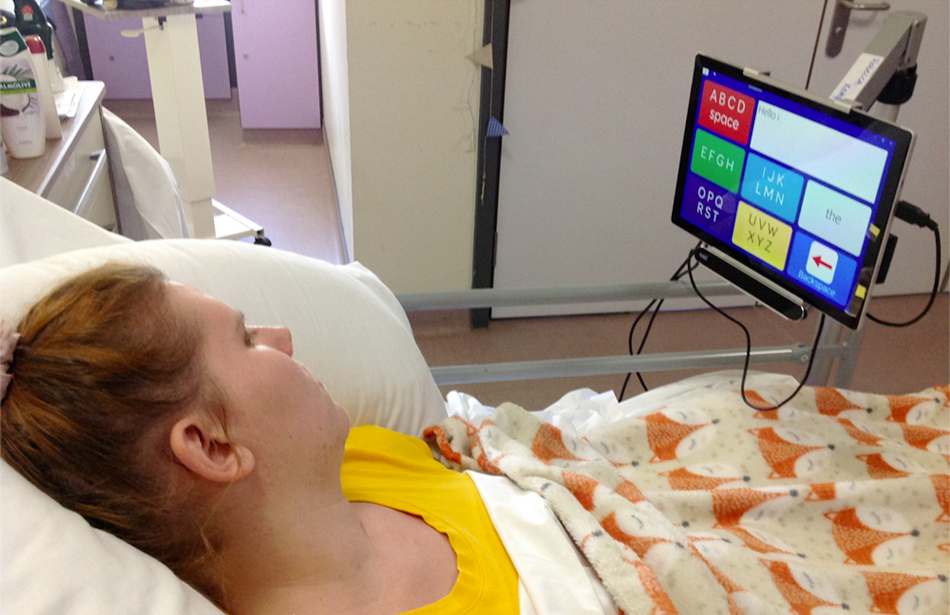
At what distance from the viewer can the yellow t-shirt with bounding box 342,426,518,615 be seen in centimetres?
92

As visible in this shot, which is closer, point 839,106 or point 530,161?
point 839,106

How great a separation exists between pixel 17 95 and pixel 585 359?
47.8 inches

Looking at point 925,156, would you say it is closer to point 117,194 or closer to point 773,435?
point 773,435

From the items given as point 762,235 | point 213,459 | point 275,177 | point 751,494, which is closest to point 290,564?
point 213,459

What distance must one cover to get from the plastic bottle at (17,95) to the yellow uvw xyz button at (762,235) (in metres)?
1.35

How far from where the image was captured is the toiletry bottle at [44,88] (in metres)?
1.54

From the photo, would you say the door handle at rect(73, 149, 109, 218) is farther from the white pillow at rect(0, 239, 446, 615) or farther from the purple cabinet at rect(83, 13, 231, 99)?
the purple cabinet at rect(83, 13, 231, 99)

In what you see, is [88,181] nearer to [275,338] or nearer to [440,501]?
[275,338]

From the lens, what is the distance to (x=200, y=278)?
3.58ft

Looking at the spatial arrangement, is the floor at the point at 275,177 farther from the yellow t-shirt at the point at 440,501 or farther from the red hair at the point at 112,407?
the red hair at the point at 112,407

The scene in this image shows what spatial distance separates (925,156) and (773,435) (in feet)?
6.93

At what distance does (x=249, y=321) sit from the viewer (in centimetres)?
110

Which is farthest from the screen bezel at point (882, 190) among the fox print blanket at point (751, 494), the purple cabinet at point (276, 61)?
the purple cabinet at point (276, 61)

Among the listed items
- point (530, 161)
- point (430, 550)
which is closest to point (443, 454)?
point (430, 550)
